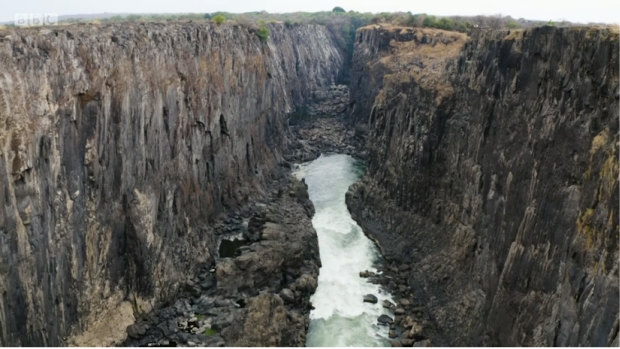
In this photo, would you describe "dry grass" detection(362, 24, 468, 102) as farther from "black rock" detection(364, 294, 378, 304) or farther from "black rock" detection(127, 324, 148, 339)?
"black rock" detection(127, 324, 148, 339)

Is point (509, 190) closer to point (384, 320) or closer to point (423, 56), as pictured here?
point (384, 320)

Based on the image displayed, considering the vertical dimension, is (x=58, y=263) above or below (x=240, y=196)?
above

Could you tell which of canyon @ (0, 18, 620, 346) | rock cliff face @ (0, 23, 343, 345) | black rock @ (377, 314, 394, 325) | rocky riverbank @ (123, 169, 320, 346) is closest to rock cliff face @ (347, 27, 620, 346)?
canyon @ (0, 18, 620, 346)

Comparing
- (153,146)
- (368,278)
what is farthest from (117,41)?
(368,278)

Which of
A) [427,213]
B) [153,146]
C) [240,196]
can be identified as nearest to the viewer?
[153,146]

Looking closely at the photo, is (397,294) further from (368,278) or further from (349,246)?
(349,246)

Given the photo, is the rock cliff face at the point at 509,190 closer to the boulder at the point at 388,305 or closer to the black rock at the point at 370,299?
the boulder at the point at 388,305

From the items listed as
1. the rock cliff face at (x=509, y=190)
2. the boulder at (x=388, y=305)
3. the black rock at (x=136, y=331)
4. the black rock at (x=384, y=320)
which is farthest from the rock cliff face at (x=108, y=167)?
the rock cliff face at (x=509, y=190)
